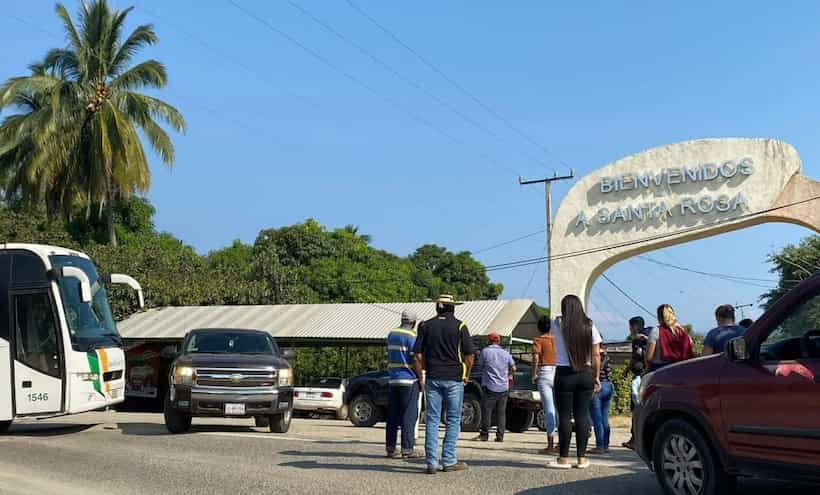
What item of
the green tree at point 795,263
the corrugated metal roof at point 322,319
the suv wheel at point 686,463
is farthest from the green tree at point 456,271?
the suv wheel at point 686,463

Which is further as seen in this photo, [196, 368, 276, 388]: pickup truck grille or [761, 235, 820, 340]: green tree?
[761, 235, 820, 340]: green tree

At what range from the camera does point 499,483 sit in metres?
8.38

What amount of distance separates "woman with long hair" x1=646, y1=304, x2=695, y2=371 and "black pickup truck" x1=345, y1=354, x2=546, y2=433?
644cm

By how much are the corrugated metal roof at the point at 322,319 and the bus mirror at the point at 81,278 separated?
37.7 ft

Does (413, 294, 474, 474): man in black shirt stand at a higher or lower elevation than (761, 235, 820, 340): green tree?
lower

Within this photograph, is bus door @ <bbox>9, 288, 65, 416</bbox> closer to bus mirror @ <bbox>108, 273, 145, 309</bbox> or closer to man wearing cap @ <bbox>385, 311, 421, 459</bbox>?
bus mirror @ <bbox>108, 273, 145, 309</bbox>

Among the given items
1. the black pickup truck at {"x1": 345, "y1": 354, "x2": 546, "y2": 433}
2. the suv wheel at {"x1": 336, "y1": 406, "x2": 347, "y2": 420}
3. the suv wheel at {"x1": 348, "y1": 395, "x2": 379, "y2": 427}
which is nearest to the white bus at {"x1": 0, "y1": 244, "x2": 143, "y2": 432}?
the suv wheel at {"x1": 348, "y1": 395, "x2": 379, "y2": 427}

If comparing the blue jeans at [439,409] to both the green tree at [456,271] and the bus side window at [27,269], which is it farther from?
the green tree at [456,271]

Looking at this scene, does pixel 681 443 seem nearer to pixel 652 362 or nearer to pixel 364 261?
pixel 652 362

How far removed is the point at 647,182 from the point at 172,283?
2066cm

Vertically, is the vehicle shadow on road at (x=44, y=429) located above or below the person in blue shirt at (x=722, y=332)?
below

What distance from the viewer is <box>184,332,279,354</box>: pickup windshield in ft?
48.2

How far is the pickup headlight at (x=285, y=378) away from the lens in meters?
14.0

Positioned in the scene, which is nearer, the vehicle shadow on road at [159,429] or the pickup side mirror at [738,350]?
the pickup side mirror at [738,350]
